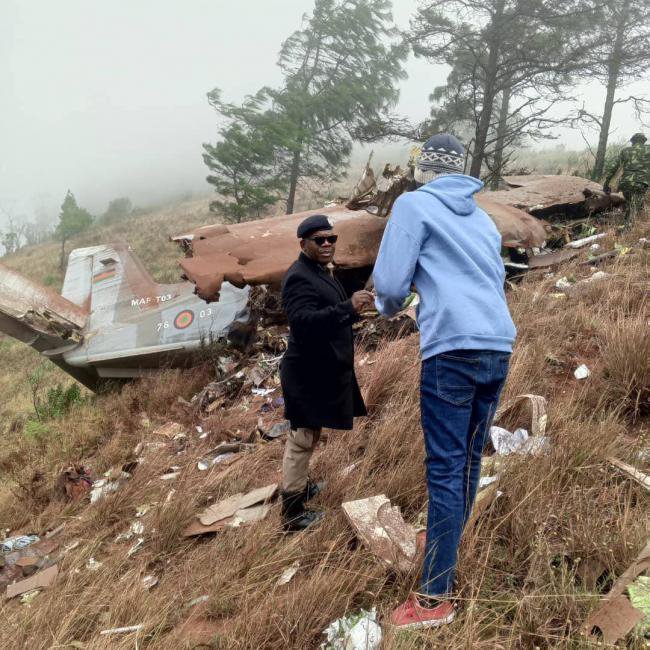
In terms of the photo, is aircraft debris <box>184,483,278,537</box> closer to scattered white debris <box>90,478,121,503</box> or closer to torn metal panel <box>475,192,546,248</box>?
scattered white debris <box>90,478,121,503</box>

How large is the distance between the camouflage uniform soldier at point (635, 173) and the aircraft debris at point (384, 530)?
24.6ft

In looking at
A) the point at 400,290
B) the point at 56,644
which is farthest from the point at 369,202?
the point at 56,644

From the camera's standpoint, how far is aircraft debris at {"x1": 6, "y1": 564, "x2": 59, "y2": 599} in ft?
9.12

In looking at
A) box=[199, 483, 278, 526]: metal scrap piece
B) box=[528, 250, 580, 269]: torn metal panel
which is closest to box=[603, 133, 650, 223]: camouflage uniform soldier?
box=[528, 250, 580, 269]: torn metal panel

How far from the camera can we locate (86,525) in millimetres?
3291

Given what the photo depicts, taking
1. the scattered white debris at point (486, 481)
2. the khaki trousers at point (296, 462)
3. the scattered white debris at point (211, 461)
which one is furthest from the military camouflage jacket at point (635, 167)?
the khaki trousers at point (296, 462)

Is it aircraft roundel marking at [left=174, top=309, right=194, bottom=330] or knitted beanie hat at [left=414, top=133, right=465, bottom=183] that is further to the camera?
aircraft roundel marking at [left=174, top=309, right=194, bottom=330]

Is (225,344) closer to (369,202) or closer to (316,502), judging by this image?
(369,202)

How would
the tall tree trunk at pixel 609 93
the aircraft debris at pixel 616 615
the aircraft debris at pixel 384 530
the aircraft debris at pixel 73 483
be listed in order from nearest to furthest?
the aircraft debris at pixel 616 615
the aircraft debris at pixel 384 530
the aircraft debris at pixel 73 483
the tall tree trunk at pixel 609 93

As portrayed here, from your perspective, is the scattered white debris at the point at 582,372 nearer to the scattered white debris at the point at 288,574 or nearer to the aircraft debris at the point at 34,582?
the scattered white debris at the point at 288,574

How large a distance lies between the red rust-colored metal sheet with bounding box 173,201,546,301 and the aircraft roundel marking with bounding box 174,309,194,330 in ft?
3.69

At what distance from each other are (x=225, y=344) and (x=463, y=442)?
532 centimetres

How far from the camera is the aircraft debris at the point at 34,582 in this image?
9.12 ft

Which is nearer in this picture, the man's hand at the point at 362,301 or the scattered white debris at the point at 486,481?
the man's hand at the point at 362,301
